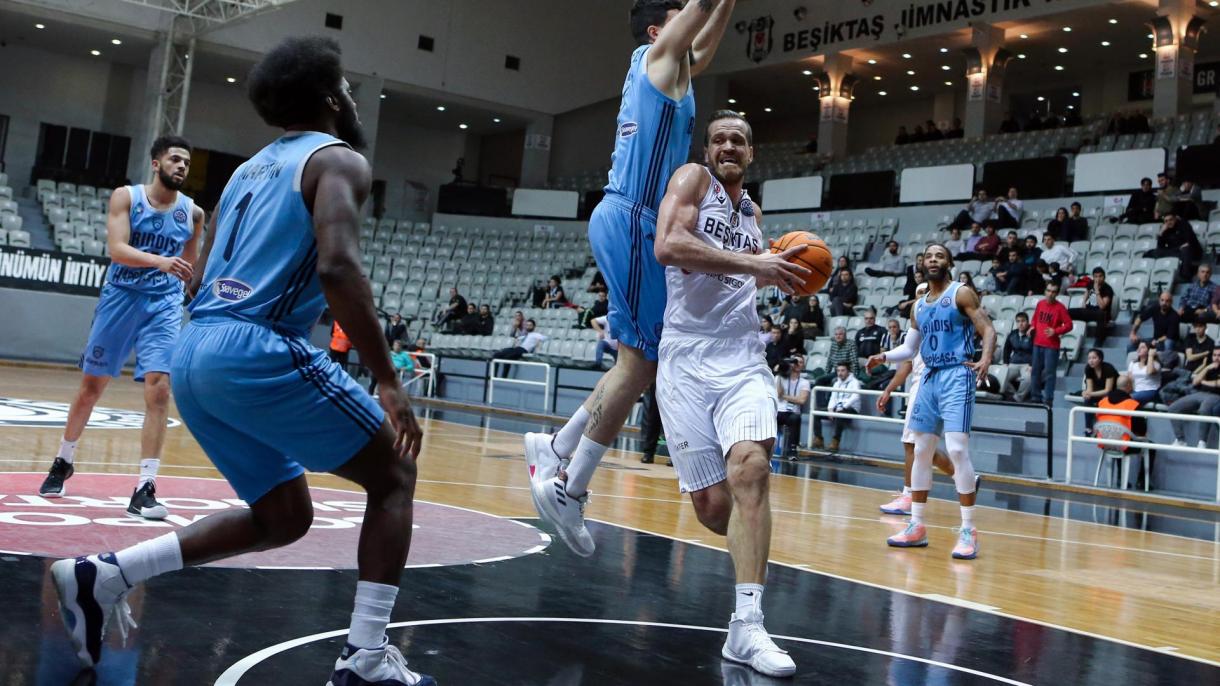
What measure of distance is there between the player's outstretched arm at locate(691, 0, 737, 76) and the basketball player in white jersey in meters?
0.28

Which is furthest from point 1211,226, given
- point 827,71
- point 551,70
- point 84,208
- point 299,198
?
point 84,208

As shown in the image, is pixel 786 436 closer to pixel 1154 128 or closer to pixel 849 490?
pixel 849 490

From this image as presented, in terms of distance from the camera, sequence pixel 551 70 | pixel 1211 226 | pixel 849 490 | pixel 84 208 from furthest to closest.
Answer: pixel 551 70
pixel 84 208
pixel 1211 226
pixel 849 490

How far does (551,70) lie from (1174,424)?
21896 mm

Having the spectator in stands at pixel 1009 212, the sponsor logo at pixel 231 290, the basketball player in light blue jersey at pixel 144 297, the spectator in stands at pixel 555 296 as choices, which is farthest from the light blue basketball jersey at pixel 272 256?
the spectator in stands at pixel 555 296

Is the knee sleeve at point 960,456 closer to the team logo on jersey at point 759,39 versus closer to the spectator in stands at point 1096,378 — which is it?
the spectator in stands at point 1096,378

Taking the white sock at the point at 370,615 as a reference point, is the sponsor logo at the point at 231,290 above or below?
above

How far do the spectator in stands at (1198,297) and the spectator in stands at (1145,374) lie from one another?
3.65 feet

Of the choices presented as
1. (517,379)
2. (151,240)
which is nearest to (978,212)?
(517,379)

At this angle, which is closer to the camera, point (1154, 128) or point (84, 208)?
point (1154, 128)

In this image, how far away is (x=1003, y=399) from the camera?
43.0 ft

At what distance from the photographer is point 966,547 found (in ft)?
20.7

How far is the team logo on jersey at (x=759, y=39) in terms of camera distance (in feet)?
97.9

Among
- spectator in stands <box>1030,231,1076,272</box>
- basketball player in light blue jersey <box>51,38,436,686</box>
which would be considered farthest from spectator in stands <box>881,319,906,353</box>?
basketball player in light blue jersey <box>51,38,436,686</box>
